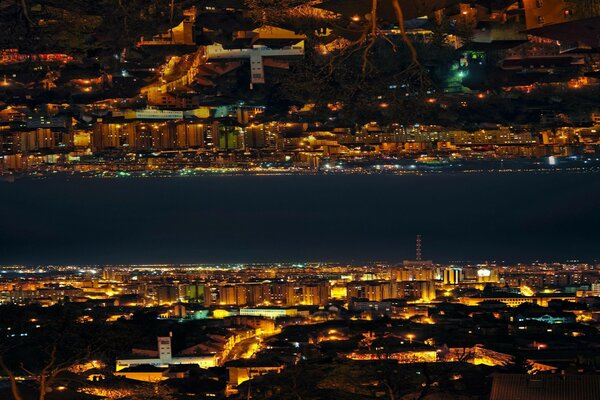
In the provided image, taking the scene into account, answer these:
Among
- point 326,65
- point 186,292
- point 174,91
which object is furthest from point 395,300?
point 326,65

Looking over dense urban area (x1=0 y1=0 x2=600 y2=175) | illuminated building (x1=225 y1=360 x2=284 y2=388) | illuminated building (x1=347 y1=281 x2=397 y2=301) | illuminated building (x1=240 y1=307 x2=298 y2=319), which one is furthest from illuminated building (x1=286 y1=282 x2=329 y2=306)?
illuminated building (x1=225 y1=360 x2=284 y2=388)

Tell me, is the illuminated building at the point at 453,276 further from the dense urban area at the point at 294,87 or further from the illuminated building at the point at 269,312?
the dense urban area at the point at 294,87

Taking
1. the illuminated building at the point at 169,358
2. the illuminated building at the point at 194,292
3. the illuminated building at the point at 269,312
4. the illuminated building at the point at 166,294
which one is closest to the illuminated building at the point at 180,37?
the illuminated building at the point at 169,358

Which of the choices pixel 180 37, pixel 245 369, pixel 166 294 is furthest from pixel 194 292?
pixel 180 37

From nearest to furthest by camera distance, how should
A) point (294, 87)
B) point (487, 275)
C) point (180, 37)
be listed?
point (294, 87) < point (180, 37) < point (487, 275)

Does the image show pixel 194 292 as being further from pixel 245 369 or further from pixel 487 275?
pixel 245 369

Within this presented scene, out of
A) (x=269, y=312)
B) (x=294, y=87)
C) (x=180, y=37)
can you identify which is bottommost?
(x=269, y=312)

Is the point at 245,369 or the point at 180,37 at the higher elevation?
the point at 180,37

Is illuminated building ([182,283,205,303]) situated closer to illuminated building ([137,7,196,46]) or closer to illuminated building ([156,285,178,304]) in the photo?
illuminated building ([156,285,178,304])

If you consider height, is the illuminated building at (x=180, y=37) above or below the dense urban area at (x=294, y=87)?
above
